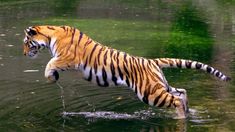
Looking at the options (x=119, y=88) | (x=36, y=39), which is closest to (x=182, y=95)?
(x=119, y=88)

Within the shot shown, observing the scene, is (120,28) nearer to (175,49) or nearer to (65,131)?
(175,49)

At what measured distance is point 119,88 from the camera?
34.0 feet

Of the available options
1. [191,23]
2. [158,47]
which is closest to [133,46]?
[158,47]

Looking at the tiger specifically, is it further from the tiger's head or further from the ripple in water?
the ripple in water

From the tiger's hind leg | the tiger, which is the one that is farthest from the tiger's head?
the tiger's hind leg

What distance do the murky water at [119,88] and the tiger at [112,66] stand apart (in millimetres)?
348

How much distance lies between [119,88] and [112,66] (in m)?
1.98

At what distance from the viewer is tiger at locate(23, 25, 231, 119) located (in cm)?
821

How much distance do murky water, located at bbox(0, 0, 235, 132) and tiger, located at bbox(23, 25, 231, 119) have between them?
0.35m

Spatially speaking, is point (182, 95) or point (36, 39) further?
point (36, 39)

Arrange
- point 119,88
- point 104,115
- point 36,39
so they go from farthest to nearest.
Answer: point 119,88
point 36,39
point 104,115

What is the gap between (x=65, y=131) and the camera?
25.3 feet

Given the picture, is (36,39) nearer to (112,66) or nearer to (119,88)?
(112,66)

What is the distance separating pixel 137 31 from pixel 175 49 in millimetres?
4034
